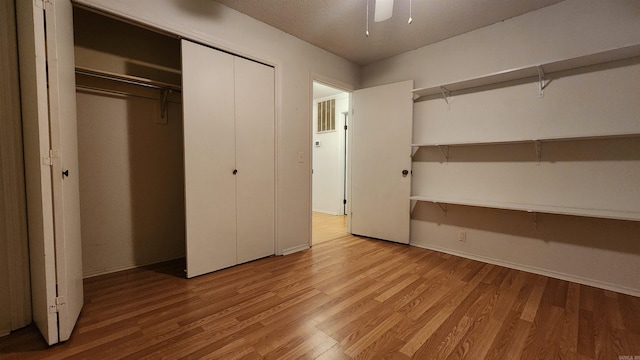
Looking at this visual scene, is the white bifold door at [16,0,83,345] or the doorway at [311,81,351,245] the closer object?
the white bifold door at [16,0,83,345]

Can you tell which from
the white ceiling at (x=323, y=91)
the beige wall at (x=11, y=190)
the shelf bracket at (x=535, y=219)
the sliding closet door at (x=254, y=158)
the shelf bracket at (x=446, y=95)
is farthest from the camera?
the white ceiling at (x=323, y=91)

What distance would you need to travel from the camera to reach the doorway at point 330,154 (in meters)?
5.42

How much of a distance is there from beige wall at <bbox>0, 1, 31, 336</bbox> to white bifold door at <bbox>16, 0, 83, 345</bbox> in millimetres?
57

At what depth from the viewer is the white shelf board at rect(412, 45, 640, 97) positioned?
2031 millimetres

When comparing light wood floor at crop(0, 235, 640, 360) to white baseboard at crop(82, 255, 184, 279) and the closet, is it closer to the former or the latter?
white baseboard at crop(82, 255, 184, 279)

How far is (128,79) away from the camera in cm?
240

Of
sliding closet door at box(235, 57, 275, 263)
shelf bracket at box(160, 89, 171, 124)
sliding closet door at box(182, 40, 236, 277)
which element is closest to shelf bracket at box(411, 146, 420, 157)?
sliding closet door at box(235, 57, 275, 263)

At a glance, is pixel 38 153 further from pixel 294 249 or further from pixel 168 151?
pixel 294 249

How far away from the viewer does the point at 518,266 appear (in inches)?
104

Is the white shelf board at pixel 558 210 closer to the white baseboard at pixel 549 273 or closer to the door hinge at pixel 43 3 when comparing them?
Answer: the white baseboard at pixel 549 273

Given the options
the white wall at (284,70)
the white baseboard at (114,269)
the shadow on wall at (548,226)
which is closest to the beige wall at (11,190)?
the white baseboard at (114,269)

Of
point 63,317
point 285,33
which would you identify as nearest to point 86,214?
point 63,317

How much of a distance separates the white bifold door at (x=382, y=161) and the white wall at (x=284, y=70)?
0.66m

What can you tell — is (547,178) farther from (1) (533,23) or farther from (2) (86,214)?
(2) (86,214)
